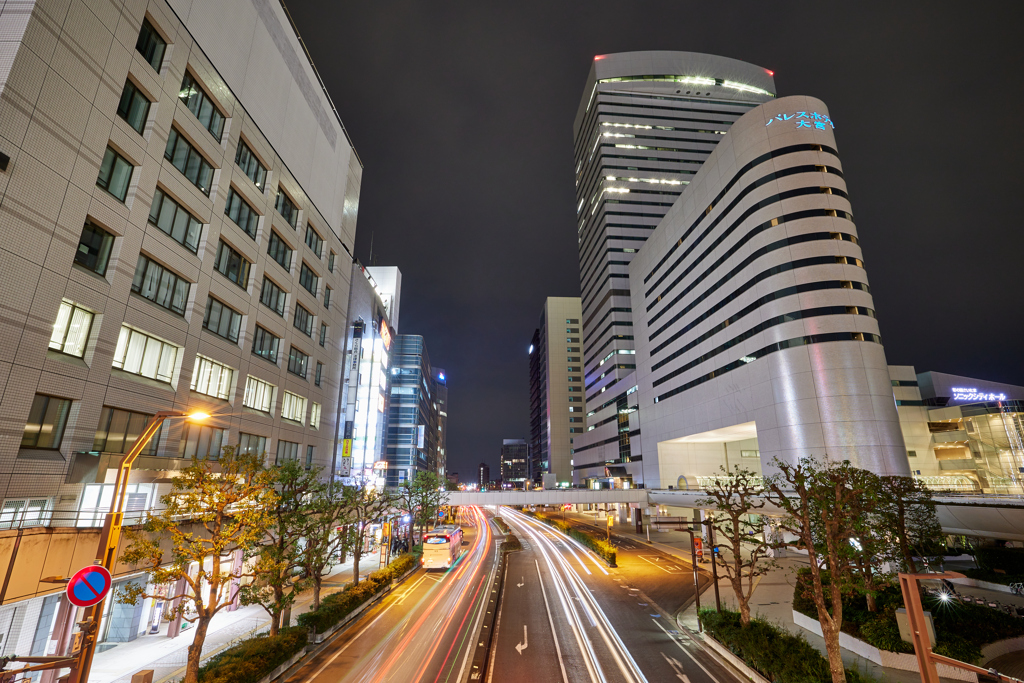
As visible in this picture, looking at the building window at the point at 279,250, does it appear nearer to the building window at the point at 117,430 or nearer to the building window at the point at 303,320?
the building window at the point at 303,320

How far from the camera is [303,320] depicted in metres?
44.4

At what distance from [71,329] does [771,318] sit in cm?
6239

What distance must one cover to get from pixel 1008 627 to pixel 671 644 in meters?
15.1

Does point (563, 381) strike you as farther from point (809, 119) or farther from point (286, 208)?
point (286, 208)

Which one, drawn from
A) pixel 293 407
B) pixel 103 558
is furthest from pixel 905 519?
pixel 293 407

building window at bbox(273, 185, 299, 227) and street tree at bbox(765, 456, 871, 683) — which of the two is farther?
building window at bbox(273, 185, 299, 227)

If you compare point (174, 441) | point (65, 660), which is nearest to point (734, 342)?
point (174, 441)

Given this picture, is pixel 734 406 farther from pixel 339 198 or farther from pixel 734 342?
pixel 339 198

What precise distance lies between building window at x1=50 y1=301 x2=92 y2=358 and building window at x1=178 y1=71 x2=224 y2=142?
14.8m

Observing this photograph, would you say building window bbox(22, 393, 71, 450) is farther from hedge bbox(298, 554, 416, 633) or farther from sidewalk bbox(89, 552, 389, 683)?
hedge bbox(298, 554, 416, 633)

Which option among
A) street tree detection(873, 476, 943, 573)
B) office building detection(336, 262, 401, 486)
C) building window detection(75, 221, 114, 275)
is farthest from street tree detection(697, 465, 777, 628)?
office building detection(336, 262, 401, 486)

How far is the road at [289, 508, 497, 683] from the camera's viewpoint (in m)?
20.1

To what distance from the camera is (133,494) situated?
23.8 metres

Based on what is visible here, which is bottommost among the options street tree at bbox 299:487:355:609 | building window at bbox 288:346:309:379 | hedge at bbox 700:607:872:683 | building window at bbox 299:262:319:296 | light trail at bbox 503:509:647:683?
light trail at bbox 503:509:647:683
